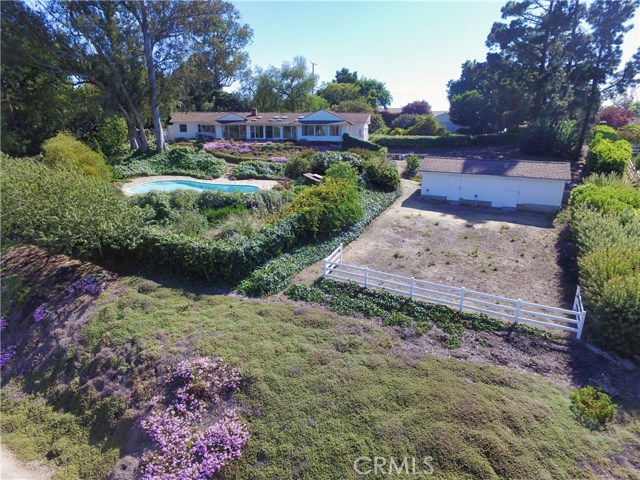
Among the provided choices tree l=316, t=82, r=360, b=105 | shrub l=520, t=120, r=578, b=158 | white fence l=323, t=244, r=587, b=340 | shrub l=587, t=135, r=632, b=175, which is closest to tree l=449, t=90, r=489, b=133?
shrub l=520, t=120, r=578, b=158

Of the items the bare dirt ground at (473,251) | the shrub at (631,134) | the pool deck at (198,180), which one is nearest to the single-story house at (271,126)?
the pool deck at (198,180)

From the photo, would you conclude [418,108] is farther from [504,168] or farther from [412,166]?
[504,168]

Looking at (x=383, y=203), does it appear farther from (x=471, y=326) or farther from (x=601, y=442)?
(x=601, y=442)

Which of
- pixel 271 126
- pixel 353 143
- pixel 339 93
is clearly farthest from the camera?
pixel 339 93

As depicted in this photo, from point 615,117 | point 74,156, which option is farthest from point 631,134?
point 74,156

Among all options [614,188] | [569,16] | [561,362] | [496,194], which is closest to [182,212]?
[561,362]

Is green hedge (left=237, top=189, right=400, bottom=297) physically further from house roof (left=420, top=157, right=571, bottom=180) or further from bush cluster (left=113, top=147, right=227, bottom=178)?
bush cluster (left=113, top=147, right=227, bottom=178)

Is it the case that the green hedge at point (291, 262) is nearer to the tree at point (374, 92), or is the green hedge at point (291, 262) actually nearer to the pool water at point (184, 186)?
the pool water at point (184, 186)
